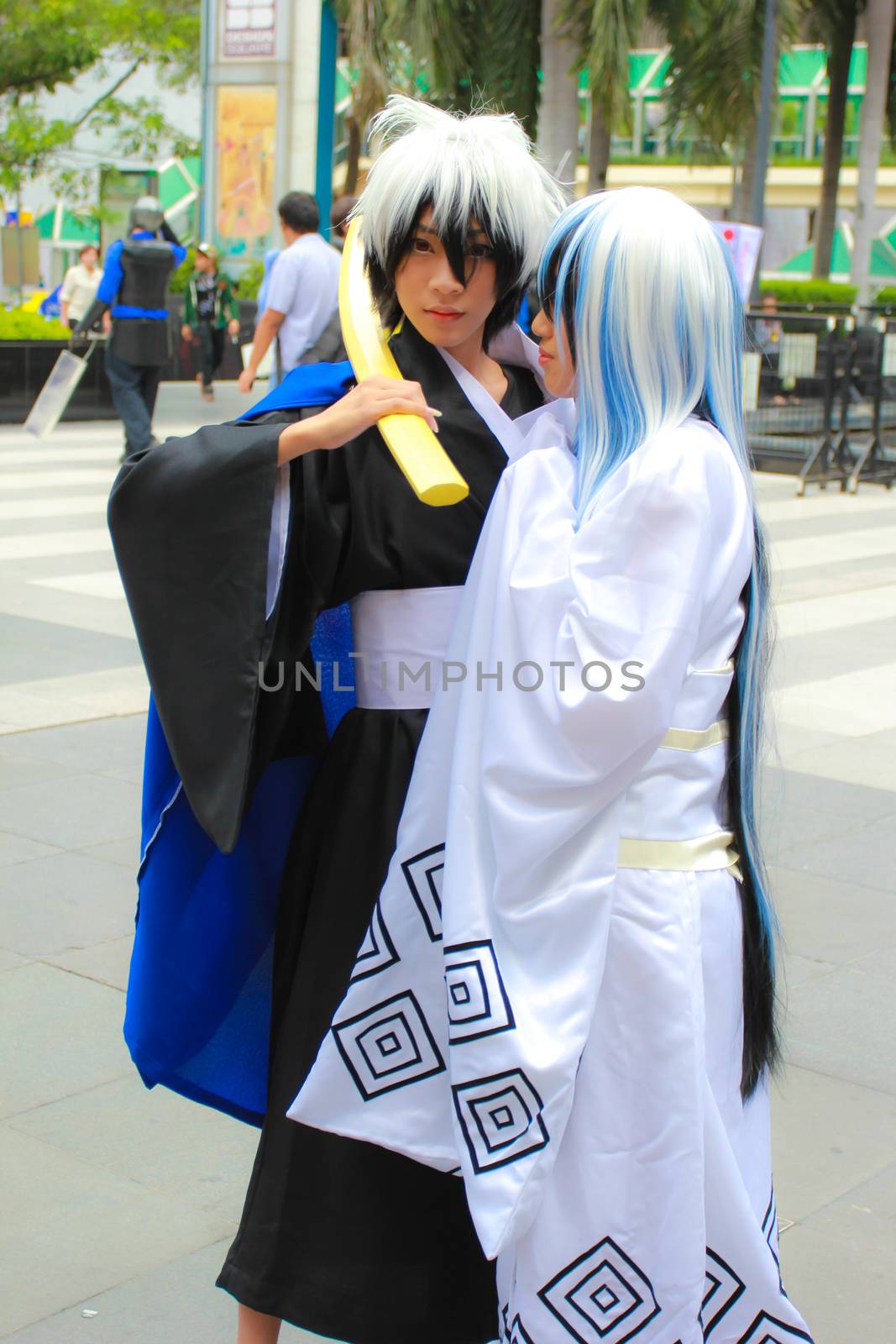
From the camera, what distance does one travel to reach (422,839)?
1.93m

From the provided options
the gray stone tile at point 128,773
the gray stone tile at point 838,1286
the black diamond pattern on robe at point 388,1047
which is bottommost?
the gray stone tile at point 128,773

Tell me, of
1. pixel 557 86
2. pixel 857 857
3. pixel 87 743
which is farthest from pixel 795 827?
pixel 557 86

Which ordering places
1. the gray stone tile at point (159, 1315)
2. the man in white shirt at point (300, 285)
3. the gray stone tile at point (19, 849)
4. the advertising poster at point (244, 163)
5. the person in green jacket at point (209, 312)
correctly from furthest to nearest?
1. the advertising poster at point (244, 163)
2. the person in green jacket at point (209, 312)
3. the man in white shirt at point (300, 285)
4. the gray stone tile at point (19, 849)
5. the gray stone tile at point (159, 1315)

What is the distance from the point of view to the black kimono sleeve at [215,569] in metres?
2.02

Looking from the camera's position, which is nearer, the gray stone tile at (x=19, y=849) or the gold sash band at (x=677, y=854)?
the gold sash band at (x=677, y=854)

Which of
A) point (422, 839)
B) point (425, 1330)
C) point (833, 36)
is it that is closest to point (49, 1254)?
point (425, 1330)

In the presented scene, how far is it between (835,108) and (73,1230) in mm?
22998

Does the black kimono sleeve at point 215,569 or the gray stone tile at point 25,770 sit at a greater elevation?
the black kimono sleeve at point 215,569

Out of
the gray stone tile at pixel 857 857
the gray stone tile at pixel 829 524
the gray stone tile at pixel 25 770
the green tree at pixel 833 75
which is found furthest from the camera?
the green tree at pixel 833 75

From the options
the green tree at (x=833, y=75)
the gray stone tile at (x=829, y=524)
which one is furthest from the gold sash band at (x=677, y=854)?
the green tree at (x=833, y=75)

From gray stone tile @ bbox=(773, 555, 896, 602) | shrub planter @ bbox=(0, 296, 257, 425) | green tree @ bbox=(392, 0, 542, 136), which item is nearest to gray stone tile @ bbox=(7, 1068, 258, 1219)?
gray stone tile @ bbox=(773, 555, 896, 602)

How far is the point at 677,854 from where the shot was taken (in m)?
1.81

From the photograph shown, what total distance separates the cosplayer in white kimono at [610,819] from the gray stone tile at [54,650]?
4.59 m

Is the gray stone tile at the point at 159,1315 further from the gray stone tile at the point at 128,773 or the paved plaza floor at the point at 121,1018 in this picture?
the gray stone tile at the point at 128,773
